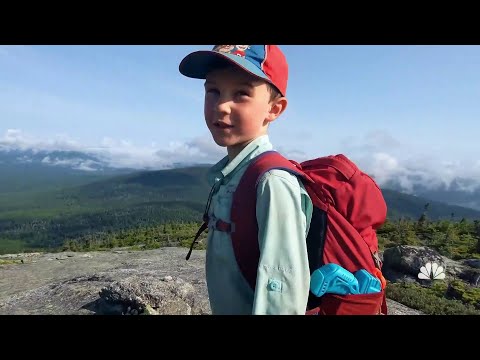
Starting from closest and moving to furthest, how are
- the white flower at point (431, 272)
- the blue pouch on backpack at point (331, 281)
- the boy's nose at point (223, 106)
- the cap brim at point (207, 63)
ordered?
the blue pouch on backpack at point (331, 281) → the cap brim at point (207, 63) → the boy's nose at point (223, 106) → the white flower at point (431, 272)

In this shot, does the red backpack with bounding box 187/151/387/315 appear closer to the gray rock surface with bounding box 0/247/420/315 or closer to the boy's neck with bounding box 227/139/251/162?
the boy's neck with bounding box 227/139/251/162

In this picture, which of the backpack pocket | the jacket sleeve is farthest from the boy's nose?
the backpack pocket

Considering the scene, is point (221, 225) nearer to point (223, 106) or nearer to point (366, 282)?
point (223, 106)

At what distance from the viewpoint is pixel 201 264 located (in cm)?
1230

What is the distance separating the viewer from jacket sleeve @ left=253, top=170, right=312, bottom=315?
1.57 metres

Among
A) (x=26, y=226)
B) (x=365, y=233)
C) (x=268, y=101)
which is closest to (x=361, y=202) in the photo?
(x=365, y=233)

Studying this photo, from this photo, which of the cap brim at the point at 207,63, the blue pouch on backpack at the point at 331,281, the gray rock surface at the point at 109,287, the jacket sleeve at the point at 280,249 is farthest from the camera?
the gray rock surface at the point at 109,287

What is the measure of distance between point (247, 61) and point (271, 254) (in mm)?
907

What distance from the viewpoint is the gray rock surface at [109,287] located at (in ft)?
23.6

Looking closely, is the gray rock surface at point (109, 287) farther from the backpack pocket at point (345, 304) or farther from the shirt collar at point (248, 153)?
the backpack pocket at point (345, 304)

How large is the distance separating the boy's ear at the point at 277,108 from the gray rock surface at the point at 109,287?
5.40 meters

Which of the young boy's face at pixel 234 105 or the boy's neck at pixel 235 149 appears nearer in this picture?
the young boy's face at pixel 234 105

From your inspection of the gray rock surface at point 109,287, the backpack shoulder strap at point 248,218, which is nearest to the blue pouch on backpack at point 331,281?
the backpack shoulder strap at point 248,218
